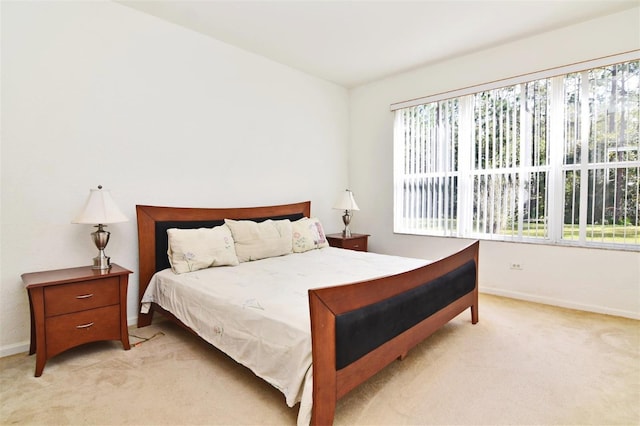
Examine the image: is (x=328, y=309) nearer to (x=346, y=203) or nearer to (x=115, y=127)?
(x=115, y=127)

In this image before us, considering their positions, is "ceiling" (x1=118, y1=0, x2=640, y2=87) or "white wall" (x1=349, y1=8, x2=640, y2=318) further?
"white wall" (x1=349, y1=8, x2=640, y2=318)

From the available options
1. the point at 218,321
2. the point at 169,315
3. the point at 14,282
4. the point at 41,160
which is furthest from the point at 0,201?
the point at 218,321

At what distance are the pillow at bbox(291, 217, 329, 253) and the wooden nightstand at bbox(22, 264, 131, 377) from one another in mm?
1657

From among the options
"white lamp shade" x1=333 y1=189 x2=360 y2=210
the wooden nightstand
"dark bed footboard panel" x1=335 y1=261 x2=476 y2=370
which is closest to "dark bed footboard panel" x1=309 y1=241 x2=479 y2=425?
"dark bed footboard panel" x1=335 y1=261 x2=476 y2=370

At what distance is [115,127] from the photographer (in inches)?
111

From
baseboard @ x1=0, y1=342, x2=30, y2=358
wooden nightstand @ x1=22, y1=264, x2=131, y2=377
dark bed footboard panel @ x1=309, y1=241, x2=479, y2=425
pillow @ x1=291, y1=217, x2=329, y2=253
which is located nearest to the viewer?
dark bed footboard panel @ x1=309, y1=241, x2=479, y2=425

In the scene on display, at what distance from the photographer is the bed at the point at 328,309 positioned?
4.96 feet

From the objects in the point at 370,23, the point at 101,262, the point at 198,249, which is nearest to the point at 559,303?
the point at 370,23

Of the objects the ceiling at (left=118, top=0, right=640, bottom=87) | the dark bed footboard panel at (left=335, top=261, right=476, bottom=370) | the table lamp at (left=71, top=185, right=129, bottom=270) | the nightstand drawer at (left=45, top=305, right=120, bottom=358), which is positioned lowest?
the nightstand drawer at (left=45, top=305, right=120, bottom=358)

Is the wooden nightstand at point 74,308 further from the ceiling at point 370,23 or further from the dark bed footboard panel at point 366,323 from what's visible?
the ceiling at point 370,23

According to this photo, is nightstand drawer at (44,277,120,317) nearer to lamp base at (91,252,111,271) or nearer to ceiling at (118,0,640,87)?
lamp base at (91,252,111,271)

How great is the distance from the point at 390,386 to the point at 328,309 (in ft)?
2.65

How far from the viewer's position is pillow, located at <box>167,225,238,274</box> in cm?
274

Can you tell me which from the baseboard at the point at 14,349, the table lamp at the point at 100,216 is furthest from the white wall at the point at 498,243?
the baseboard at the point at 14,349
